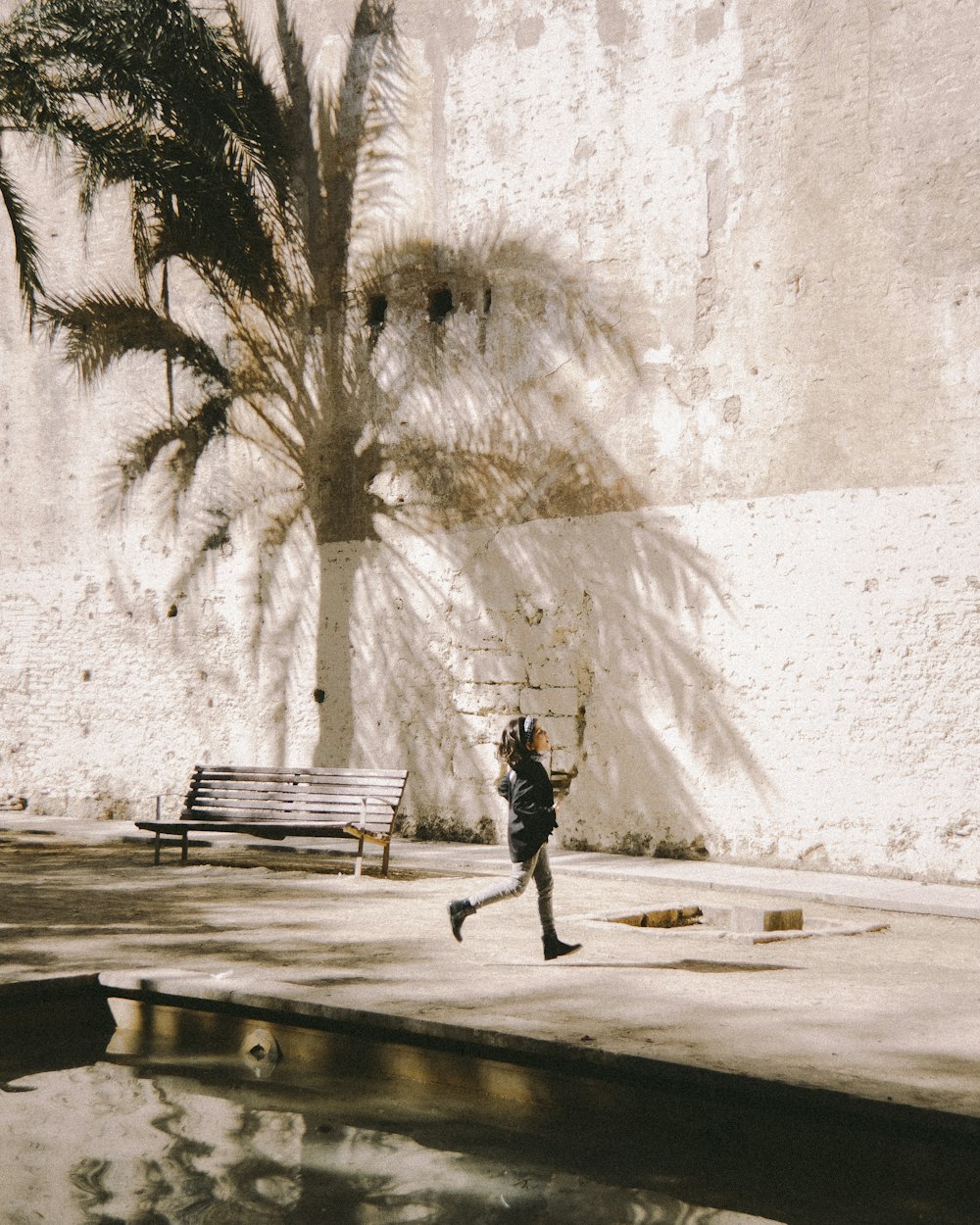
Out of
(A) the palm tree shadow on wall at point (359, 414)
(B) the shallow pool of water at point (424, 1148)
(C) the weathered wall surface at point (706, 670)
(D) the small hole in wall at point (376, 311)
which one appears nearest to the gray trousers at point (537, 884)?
(B) the shallow pool of water at point (424, 1148)

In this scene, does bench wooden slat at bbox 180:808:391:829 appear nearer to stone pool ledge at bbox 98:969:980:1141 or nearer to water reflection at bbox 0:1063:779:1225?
stone pool ledge at bbox 98:969:980:1141

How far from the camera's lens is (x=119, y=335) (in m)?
15.5

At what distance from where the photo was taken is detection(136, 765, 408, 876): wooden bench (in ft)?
33.7

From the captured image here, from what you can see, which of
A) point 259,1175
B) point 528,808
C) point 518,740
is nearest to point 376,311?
point 518,740

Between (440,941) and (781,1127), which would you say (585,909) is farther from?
(781,1127)

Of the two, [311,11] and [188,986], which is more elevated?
[311,11]

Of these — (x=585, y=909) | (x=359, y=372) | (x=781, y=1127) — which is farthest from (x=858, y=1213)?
(x=359, y=372)

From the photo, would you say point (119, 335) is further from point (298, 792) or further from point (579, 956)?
point (579, 956)

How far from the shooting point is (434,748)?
12969 millimetres

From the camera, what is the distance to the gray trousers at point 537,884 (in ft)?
21.8

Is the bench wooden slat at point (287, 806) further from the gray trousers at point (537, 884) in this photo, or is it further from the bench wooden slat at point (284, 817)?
the gray trousers at point (537, 884)

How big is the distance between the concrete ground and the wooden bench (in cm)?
30

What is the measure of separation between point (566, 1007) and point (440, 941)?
6.16ft

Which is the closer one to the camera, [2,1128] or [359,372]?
[2,1128]
